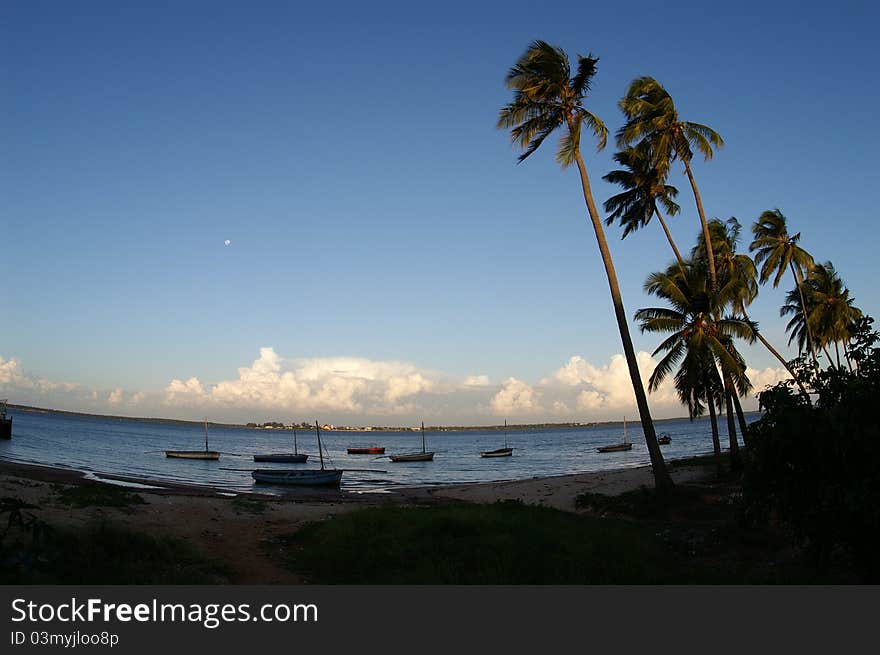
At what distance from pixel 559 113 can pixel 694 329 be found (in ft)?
38.9

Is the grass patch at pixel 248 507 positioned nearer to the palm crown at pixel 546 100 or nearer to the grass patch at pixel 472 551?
the grass patch at pixel 472 551

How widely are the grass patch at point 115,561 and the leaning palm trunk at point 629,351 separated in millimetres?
16042

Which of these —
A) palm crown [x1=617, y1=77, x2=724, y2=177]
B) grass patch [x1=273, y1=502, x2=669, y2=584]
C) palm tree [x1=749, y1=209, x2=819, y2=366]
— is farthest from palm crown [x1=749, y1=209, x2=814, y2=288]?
grass patch [x1=273, y1=502, x2=669, y2=584]

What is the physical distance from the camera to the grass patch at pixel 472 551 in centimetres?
963

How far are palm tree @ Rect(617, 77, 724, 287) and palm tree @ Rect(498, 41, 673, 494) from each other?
4.36 meters

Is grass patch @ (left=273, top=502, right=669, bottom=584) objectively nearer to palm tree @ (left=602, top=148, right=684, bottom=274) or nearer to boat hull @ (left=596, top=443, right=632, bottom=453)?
palm tree @ (left=602, top=148, right=684, bottom=274)

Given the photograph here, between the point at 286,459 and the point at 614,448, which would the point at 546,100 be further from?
the point at 614,448

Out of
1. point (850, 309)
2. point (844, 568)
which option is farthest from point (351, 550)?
point (850, 309)

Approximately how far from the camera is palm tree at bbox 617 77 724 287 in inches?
1014

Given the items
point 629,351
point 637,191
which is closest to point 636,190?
point 637,191

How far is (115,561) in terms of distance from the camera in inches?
384

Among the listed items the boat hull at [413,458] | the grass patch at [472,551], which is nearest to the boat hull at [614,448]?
the boat hull at [413,458]

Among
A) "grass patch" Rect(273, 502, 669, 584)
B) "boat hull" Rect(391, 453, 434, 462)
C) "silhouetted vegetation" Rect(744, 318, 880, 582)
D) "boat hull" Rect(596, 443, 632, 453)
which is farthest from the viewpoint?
"boat hull" Rect(596, 443, 632, 453)
